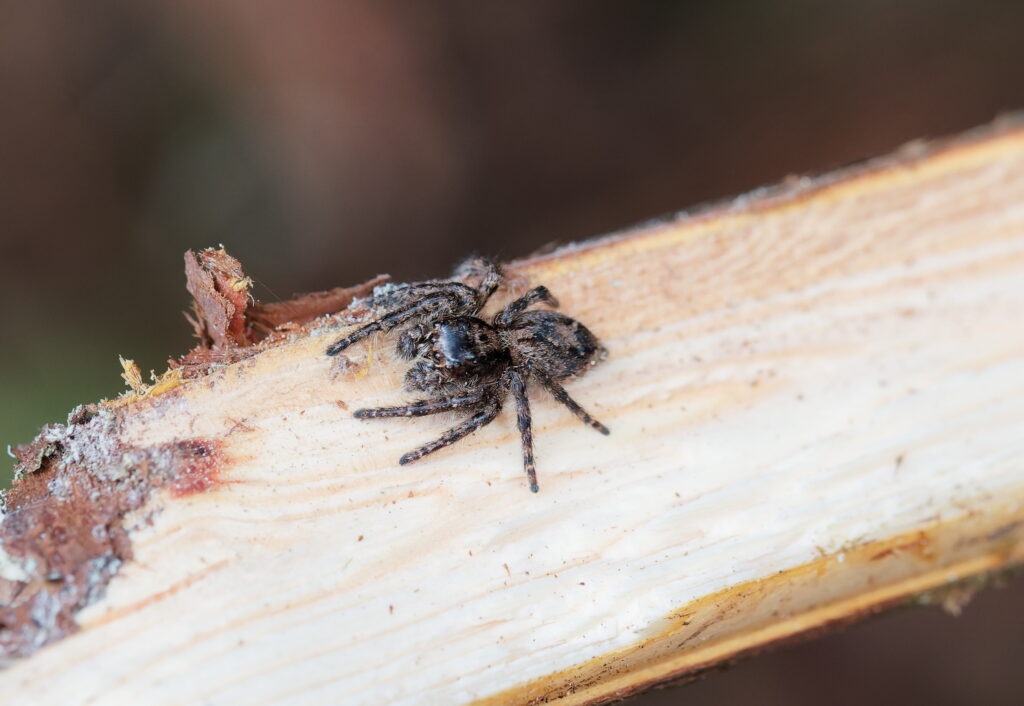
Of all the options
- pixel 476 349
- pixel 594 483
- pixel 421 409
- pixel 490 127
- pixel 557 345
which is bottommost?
pixel 594 483

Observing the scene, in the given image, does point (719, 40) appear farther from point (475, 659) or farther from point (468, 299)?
point (475, 659)

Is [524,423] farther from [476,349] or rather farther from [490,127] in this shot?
[490,127]


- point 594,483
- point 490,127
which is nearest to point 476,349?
point 594,483

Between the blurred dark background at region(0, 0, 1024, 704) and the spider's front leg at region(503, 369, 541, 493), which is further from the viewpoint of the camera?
the blurred dark background at region(0, 0, 1024, 704)

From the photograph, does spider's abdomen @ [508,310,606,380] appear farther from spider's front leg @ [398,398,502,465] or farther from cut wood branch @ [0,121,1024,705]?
spider's front leg @ [398,398,502,465]

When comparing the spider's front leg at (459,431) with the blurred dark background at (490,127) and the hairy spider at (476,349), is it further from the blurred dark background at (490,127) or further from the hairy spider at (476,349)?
the blurred dark background at (490,127)

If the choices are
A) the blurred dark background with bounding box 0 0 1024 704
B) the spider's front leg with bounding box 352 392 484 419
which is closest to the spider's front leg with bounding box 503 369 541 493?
the spider's front leg with bounding box 352 392 484 419

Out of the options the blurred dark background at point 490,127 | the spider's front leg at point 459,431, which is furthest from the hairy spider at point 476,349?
the blurred dark background at point 490,127
